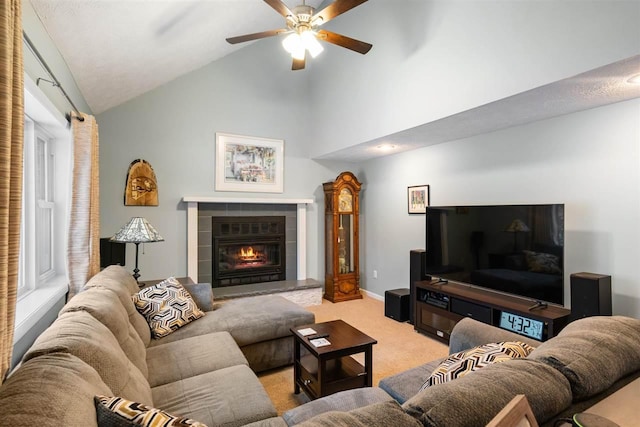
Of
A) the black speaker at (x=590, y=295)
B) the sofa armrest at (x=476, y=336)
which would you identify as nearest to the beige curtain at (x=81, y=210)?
the sofa armrest at (x=476, y=336)

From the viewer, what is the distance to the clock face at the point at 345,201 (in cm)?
500

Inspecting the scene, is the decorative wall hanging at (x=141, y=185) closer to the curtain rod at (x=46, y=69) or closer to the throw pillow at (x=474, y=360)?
the curtain rod at (x=46, y=69)

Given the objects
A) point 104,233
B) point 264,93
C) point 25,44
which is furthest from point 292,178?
point 25,44

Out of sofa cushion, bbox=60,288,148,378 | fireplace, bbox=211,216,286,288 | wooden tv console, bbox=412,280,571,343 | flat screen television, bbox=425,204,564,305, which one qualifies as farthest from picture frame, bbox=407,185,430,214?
sofa cushion, bbox=60,288,148,378

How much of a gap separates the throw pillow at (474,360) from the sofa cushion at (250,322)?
5.31 ft

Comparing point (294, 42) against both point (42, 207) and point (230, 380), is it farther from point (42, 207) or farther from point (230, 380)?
point (230, 380)

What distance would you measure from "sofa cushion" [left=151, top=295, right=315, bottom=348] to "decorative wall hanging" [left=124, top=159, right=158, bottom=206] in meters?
1.95

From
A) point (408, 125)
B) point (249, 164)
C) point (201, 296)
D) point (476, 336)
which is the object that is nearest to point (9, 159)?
point (476, 336)

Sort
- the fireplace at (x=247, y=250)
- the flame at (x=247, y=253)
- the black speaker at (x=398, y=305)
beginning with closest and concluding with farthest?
1. the black speaker at (x=398, y=305)
2. the fireplace at (x=247, y=250)
3. the flame at (x=247, y=253)

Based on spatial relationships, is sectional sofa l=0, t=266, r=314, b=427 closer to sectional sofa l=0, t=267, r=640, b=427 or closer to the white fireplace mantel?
sectional sofa l=0, t=267, r=640, b=427

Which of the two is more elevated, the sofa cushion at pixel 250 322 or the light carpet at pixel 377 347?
the sofa cushion at pixel 250 322

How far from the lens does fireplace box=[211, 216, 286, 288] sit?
15.1 feet

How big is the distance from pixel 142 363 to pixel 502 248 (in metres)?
2.99

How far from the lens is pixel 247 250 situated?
4.83m
